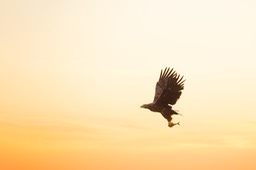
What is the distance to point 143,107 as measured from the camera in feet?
66.0

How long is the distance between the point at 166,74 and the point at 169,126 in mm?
3280

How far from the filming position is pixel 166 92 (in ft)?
66.1

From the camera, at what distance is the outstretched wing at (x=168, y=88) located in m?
20.0

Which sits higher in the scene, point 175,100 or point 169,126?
point 175,100

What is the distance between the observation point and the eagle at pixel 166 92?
20.0 metres

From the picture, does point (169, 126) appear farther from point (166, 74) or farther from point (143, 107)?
point (166, 74)

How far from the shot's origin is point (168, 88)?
65.9 ft

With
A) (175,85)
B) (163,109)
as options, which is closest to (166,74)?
A: (175,85)

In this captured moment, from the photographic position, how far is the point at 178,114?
19.8 metres

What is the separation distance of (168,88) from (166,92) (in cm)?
29

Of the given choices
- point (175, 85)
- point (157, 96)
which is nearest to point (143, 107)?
point (157, 96)

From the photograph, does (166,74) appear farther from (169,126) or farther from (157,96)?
(169,126)

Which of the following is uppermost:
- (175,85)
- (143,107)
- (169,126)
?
(175,85)

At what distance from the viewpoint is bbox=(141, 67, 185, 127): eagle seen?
20031 mm
